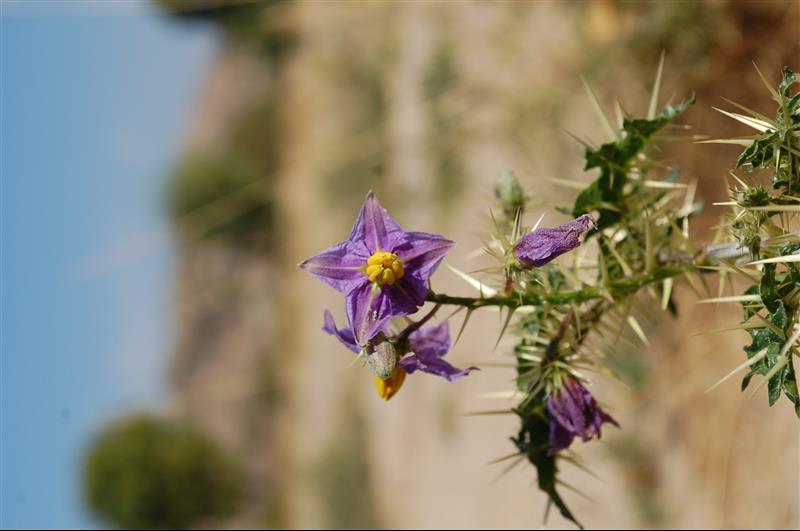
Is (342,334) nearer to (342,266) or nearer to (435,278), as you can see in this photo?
(342,266)

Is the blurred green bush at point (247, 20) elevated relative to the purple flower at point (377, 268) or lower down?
elevated

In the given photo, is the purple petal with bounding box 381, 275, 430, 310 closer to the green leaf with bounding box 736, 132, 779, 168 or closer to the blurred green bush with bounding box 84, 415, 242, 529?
the green leaf with bounding box 736, 132, 779, 168

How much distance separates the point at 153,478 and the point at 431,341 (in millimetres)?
12230

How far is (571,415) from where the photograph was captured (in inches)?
72.0

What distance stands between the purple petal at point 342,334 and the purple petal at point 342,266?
12 centimetres

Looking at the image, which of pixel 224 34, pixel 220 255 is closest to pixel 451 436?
pixel 220 255

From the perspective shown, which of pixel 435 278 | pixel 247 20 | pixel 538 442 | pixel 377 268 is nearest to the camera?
pixel 377 268

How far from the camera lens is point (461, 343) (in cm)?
936

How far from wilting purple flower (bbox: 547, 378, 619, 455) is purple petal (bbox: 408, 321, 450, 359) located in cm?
32

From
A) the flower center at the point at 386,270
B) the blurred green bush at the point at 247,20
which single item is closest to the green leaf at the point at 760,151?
the flower center at the point at 386,270

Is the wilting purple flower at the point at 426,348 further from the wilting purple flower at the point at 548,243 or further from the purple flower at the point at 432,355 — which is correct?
the wilting purple flower at the point at 548,243

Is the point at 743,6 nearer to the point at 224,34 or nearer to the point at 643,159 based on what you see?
the point at 643,159

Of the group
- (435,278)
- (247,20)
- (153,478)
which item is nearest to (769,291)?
(435,278)

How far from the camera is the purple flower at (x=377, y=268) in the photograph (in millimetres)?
1510
